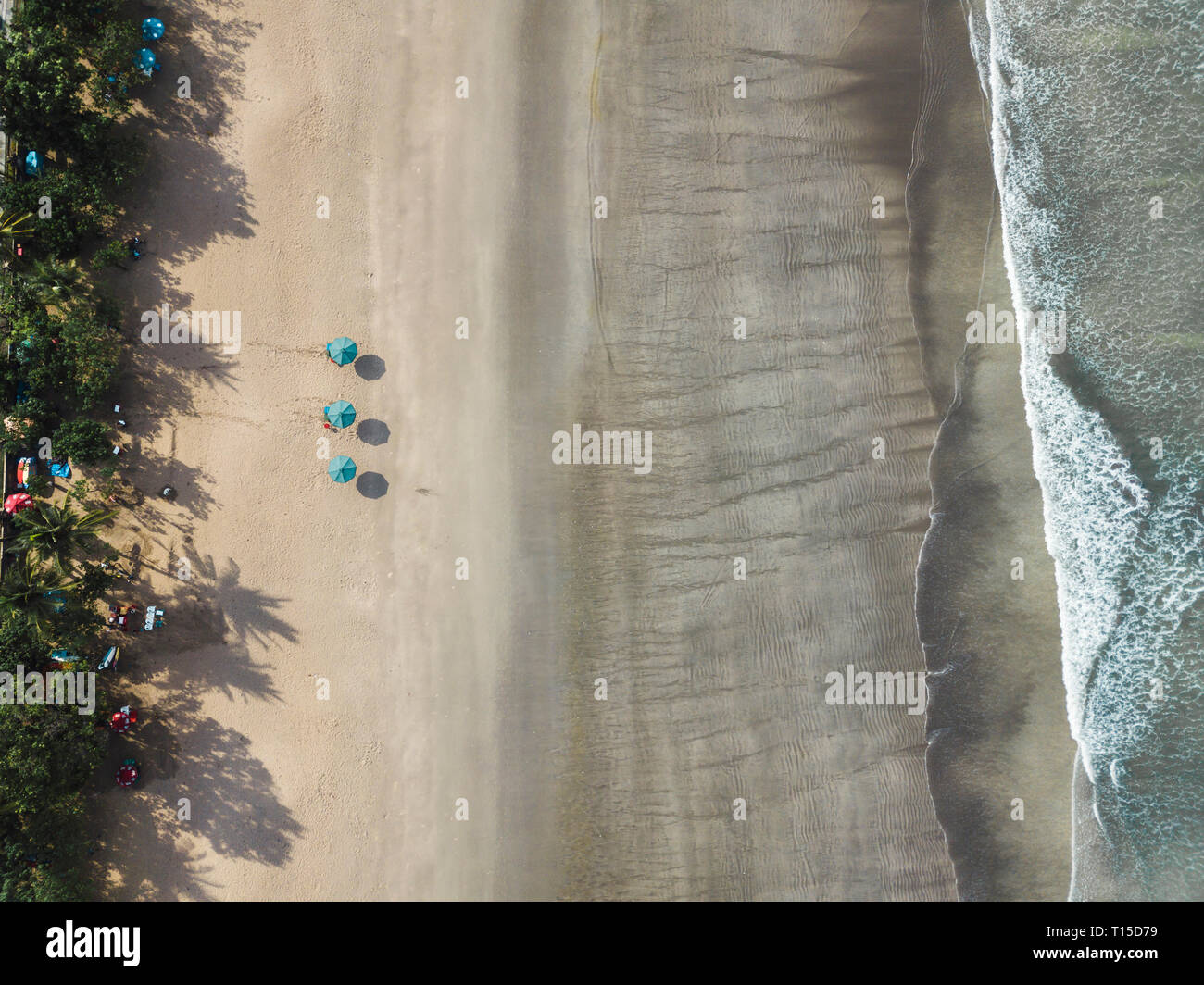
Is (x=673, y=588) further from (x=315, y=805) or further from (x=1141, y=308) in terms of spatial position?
(x=1141, y=308)

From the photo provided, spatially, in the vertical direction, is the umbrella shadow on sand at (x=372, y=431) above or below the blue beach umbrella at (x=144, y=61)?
below

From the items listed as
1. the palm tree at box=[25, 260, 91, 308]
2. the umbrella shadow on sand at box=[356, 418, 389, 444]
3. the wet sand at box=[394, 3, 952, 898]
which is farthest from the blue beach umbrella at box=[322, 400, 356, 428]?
the palm tree at box=[25, 260, 91, 308]

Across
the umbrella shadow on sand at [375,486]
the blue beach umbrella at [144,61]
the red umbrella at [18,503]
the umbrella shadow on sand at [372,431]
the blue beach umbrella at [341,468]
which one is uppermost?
the blue beach umbrella at [144,61]

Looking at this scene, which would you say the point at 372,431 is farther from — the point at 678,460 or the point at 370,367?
the point at 678,460

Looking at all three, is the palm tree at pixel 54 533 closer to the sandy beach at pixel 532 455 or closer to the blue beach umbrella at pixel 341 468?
the sandy beach at pixel 532 455

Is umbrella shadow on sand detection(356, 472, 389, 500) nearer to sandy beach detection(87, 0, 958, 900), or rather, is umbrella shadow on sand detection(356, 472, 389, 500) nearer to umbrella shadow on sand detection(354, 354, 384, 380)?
sandy beach detection(87, 0, 958, 900)

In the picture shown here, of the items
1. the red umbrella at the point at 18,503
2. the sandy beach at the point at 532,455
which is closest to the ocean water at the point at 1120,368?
the sandy beach at the point at 532,455
